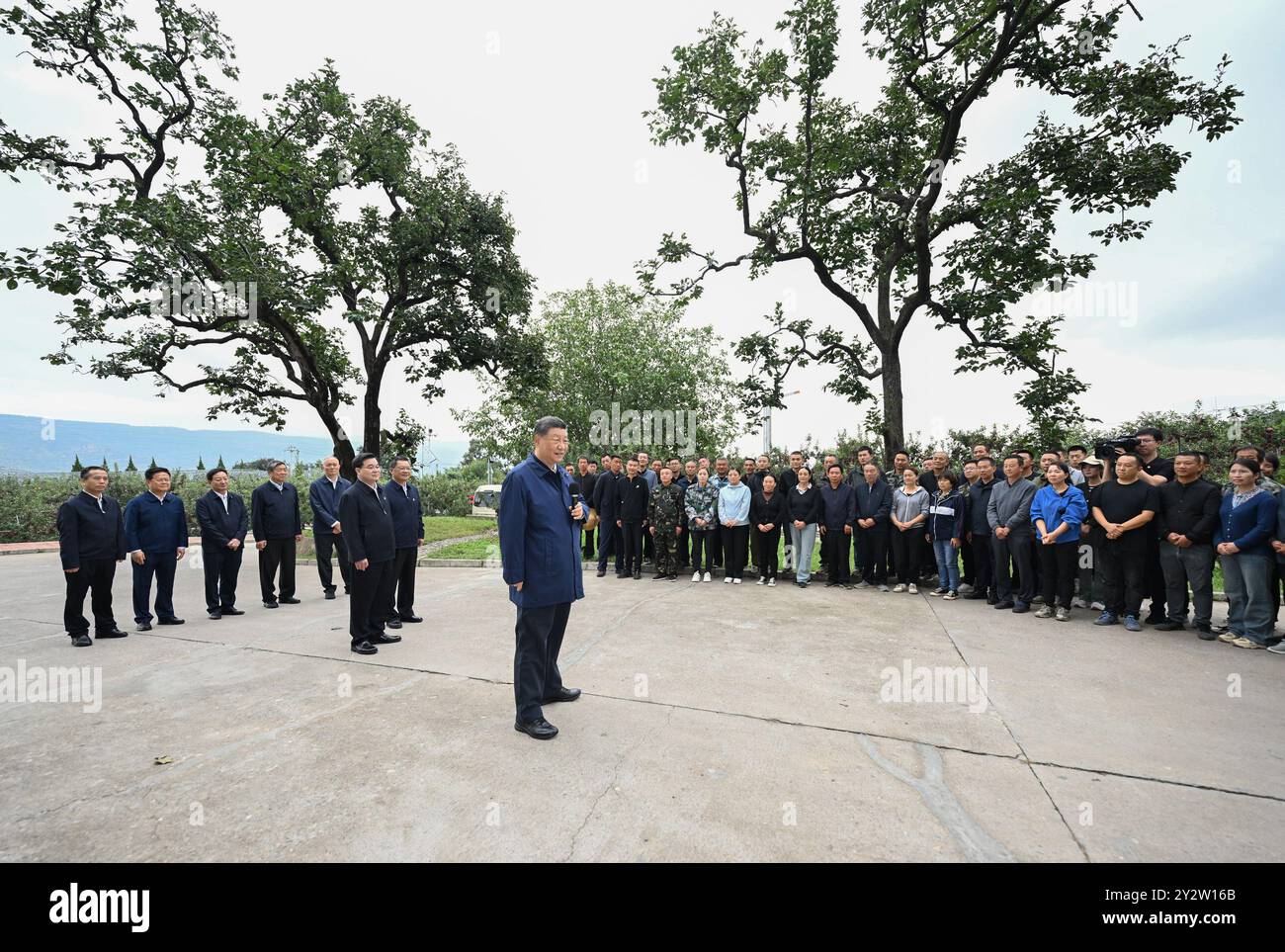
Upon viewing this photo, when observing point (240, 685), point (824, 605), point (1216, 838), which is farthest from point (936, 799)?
point (240, 685)

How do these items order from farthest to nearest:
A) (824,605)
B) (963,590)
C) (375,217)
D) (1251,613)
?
(375,217), (963,590), (824,605), (1251,613)

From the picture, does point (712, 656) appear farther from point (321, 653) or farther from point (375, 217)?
point (375, 217)

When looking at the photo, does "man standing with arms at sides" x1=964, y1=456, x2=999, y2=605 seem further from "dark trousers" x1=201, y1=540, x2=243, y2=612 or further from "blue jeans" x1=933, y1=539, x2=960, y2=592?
"dark trousers" x1=201, y1=540, x2=243, y2=612

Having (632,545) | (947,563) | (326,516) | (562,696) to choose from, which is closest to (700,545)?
(632,545)

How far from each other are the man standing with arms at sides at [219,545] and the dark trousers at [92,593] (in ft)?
3.28

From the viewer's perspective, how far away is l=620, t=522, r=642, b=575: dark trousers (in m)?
9.93

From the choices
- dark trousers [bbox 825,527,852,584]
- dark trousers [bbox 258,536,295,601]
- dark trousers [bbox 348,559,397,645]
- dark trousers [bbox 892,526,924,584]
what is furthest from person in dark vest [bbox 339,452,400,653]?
dark trousers [bbox 892,526,924,584]

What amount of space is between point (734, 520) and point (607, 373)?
53.6ft

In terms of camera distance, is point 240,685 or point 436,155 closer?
point 240,685

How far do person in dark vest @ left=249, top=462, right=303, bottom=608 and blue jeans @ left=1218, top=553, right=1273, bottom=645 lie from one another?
458 inches

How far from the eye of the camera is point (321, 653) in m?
5.54

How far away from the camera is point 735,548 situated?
30.3 feet
